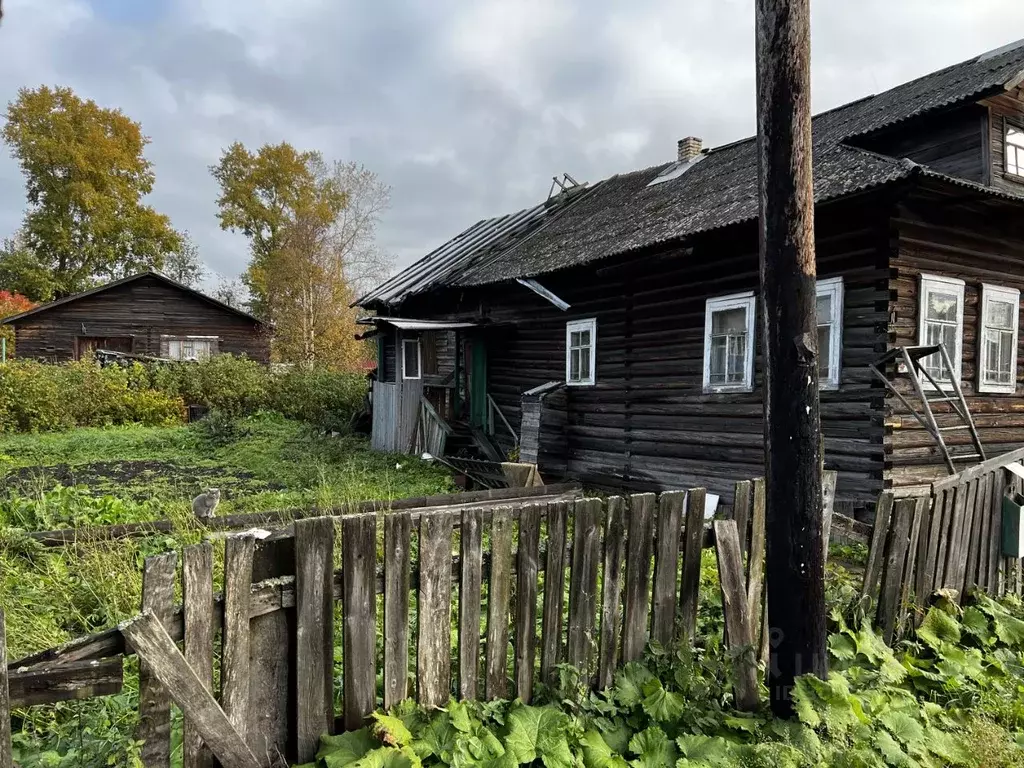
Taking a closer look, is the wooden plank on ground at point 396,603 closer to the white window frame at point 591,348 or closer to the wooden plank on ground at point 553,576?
the wooden plank on ground at point 553,576

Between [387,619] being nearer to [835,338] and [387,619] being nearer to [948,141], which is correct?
[835,338]

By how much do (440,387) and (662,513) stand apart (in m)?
11.0

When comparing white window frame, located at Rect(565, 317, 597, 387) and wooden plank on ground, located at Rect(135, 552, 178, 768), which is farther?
white window frame, located at Rect(565, 317, 597, 387)

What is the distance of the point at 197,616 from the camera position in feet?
7.14

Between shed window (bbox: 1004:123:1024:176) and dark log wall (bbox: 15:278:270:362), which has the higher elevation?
shed window (bbox: 1004:123:1024:176)

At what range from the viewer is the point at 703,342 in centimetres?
913

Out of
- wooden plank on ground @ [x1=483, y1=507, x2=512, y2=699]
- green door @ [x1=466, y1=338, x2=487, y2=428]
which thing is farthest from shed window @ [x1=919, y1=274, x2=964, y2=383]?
green door @ [x1=466, y1=338, x2=487, y2=428]

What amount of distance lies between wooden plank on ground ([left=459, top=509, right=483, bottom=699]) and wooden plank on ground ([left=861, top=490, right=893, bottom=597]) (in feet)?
7.95

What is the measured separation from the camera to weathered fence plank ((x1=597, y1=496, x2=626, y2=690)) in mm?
3119

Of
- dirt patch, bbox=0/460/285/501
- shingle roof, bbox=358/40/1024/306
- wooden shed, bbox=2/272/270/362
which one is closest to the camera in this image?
shingle roof, bbox=358/40/1024/306

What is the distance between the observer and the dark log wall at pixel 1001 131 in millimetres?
8898

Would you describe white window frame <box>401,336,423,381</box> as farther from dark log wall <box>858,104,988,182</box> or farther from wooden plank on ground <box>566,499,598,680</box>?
wooden plank on ground <box>566,499,598,680</box>

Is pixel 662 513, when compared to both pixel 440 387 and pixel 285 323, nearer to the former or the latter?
pixel 440 387

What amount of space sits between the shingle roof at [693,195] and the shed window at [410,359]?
1166 mm
